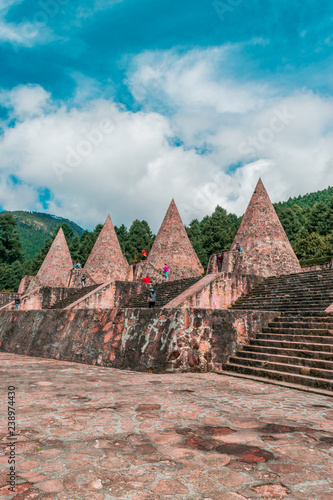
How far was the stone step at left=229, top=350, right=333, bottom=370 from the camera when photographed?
167 inches

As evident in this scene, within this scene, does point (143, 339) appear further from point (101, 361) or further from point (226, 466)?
point (226, 466)

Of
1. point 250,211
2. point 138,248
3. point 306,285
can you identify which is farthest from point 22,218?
point 306,285

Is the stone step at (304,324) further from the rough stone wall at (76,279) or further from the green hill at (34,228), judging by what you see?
the green hill at (34,228)

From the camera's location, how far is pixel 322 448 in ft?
6.56

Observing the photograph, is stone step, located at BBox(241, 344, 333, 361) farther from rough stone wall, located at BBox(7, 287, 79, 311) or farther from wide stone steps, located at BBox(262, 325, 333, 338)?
rough stone wall, located at BBox(7, 287, 79, 311)

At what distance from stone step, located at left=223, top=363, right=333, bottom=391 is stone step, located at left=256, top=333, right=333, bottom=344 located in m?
0.79

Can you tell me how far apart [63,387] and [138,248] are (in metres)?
33.8

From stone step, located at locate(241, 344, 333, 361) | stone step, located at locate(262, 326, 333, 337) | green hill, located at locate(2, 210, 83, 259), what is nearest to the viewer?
stone step, located at locate(241, 344, 333, 361)

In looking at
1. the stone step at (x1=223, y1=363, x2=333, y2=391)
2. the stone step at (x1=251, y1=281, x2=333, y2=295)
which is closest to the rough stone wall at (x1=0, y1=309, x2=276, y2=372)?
the stone step at (x1=223, y1=363, x2=333, y2=391)

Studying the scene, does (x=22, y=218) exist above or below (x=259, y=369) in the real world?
above

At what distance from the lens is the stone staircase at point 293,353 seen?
419cm

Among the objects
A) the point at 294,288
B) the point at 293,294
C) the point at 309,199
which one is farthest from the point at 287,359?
the point at 309,199

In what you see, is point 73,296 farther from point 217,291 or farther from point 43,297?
point 217,291

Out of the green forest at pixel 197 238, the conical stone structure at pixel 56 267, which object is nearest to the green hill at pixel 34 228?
the green forest at pixel 197 238
